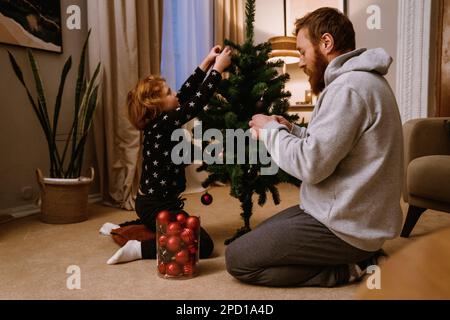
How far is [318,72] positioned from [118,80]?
177cm

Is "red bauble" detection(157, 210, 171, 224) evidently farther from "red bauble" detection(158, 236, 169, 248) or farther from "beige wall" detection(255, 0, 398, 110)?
"beige wall" detection(255, 0, 398, 110)

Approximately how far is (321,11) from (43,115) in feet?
5.81

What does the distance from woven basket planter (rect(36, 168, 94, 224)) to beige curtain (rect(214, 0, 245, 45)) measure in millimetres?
2128

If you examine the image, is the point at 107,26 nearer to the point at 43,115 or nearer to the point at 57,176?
the point at 43,115

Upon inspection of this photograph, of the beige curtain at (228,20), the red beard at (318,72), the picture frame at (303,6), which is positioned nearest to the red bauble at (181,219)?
the red beard at (318,72)

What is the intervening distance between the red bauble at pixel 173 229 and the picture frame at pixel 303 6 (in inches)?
122

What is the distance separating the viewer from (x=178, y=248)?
1518 millimetres

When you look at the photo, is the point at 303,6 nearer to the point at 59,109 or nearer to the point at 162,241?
the point at 59,109

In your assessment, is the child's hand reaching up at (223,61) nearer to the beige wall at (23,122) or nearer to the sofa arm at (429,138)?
the sofa arm at (429,138)

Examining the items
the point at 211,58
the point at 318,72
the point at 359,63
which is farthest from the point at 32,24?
the point at 359,63

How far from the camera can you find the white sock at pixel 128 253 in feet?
5.47

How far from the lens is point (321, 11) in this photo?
55.6 inches

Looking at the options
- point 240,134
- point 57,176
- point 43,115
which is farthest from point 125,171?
point 240,134

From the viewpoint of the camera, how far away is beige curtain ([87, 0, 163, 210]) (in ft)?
9.17
